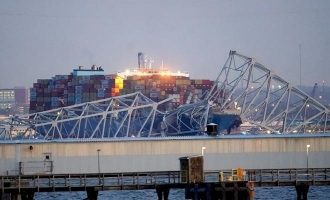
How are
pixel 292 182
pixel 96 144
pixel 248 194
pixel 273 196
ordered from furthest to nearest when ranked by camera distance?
pixel 96 144, pixel 273 196, pixel 292 182, pixel 248 194

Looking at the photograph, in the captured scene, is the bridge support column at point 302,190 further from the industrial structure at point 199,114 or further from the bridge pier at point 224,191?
the industrial structure at point 199,114

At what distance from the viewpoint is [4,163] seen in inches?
3728

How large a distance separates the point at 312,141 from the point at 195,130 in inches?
1033

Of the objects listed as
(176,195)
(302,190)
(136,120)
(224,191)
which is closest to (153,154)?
(176,195)

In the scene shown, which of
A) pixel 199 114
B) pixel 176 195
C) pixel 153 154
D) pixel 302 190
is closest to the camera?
pixel 302 190

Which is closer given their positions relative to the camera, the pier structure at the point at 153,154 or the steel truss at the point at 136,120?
the pier structure at the point at 153,154

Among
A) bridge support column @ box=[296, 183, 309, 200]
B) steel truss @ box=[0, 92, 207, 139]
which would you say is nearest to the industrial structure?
steel truss @ box=[0, 92, 207, 139]

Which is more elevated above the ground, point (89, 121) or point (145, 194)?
point (89, 121)

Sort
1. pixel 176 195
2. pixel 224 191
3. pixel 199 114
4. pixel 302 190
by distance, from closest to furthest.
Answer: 1. pixel 224 191
2. pixel 302 190
3. pixel 176 195
4. pixel 199 114

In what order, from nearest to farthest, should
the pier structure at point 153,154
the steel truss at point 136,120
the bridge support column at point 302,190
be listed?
the bridge support column at point 302,190, the pier structure at point 153,154, the steel truss at point 136,120

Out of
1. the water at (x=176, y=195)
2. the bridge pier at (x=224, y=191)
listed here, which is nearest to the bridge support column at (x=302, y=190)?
the bridge pier at (x=224, y=191)

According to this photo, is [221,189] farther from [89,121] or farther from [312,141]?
[89,121]

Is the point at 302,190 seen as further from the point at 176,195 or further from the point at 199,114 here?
the point at 199,114

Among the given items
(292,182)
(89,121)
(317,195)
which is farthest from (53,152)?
(89,121)
